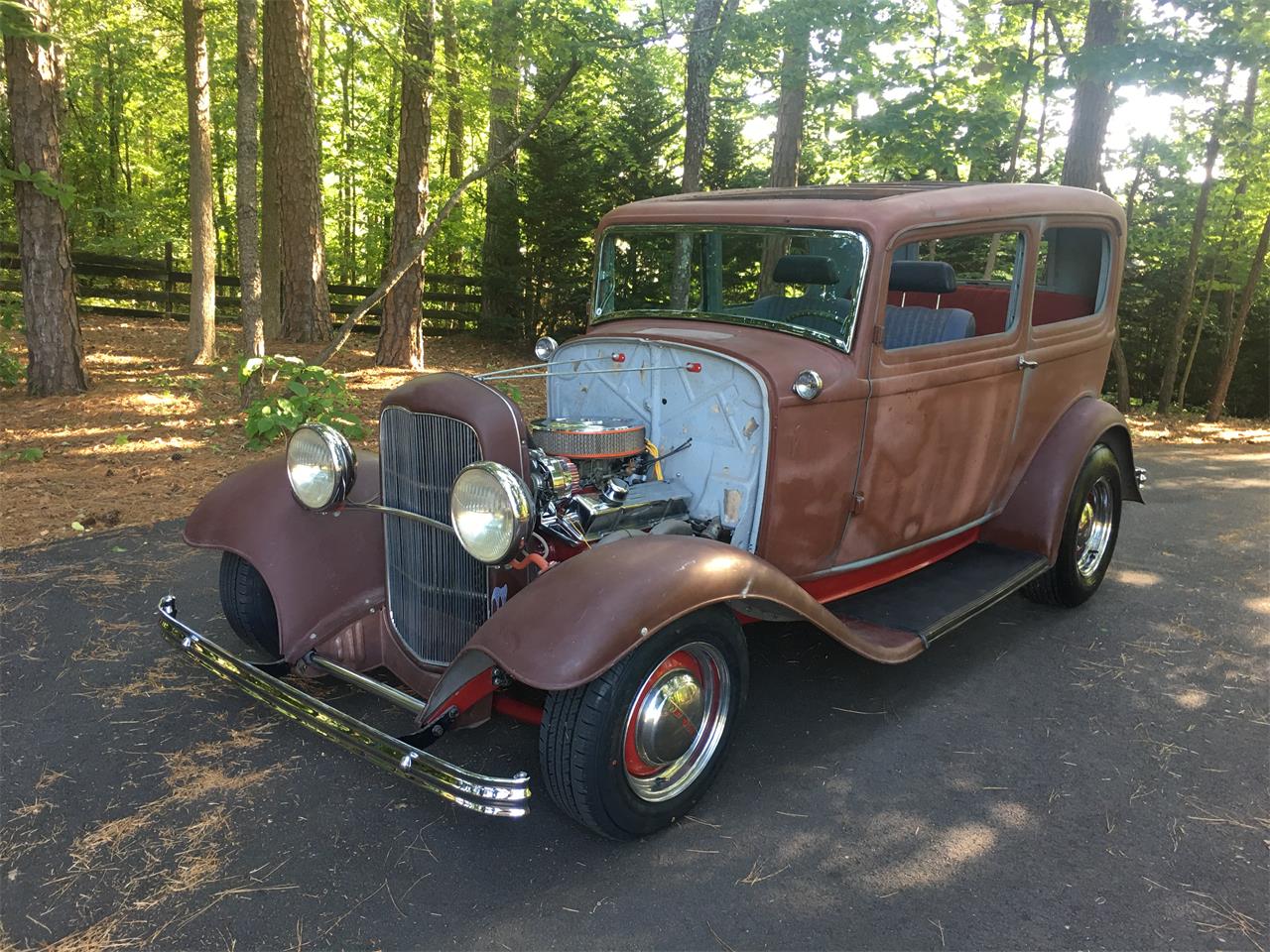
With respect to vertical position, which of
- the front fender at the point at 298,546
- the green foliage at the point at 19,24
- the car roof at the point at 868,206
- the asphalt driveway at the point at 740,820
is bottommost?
the asphalt driveway at the point at 740,820

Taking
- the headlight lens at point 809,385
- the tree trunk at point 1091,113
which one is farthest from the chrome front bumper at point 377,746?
the tree trunk at point 1091,113

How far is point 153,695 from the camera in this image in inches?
132

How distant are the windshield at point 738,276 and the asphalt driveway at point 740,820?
4.96ft

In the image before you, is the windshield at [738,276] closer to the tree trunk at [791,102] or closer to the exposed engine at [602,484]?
the exposed engine at [602,484]

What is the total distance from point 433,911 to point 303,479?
62.9 inches

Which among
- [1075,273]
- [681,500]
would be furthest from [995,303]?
[681,500]

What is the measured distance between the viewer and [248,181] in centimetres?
762

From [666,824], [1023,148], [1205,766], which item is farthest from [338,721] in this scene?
[1023,148]

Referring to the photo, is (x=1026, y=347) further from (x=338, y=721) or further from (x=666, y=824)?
(x=338, y=721)

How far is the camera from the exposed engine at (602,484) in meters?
3.03

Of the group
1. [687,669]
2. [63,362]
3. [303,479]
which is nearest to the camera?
[687,669]

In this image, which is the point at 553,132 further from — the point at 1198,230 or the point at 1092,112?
the point at 1198,230

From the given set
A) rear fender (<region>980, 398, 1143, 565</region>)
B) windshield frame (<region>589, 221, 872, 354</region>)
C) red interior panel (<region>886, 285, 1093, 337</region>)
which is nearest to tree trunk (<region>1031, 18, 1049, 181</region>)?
red interior panel (<region>886, 285, 1093, 337</region>)

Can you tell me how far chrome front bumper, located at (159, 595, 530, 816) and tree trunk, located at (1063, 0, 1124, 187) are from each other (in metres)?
9.32
